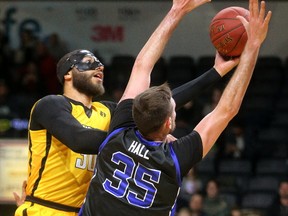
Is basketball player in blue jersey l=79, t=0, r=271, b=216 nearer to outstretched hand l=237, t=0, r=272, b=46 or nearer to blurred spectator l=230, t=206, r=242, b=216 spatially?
outstretched hand l=237, t=0, r=272, b=46

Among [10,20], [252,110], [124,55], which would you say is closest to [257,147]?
[252,110]

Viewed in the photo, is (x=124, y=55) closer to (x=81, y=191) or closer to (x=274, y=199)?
(x=274, y=199)

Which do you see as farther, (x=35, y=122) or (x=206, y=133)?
(x=35, y=122)

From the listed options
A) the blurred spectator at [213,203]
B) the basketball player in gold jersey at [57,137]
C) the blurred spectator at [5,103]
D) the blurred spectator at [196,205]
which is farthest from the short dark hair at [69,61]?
the blurred spectator at [5,103]

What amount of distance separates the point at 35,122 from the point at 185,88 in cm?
97

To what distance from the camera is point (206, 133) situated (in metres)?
3.99

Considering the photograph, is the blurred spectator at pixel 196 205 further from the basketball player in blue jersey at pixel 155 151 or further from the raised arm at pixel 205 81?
the basketball player in blue jersey at pixel 155 151

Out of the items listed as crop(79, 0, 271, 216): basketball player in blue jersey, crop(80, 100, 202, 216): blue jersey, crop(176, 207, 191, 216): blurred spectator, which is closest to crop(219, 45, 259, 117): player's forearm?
crop(79, 0, 271, 216): basketball player in blue jersey

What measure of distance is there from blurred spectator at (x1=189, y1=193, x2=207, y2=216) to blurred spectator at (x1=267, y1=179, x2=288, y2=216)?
981 mm

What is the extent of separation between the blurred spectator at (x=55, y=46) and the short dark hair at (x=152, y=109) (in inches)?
456

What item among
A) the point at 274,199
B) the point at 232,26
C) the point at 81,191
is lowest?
the point at 274,199

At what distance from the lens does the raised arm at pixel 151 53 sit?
4266 mm

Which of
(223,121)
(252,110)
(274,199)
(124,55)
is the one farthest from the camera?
(124,55)

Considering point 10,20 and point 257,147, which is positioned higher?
point 10,20
